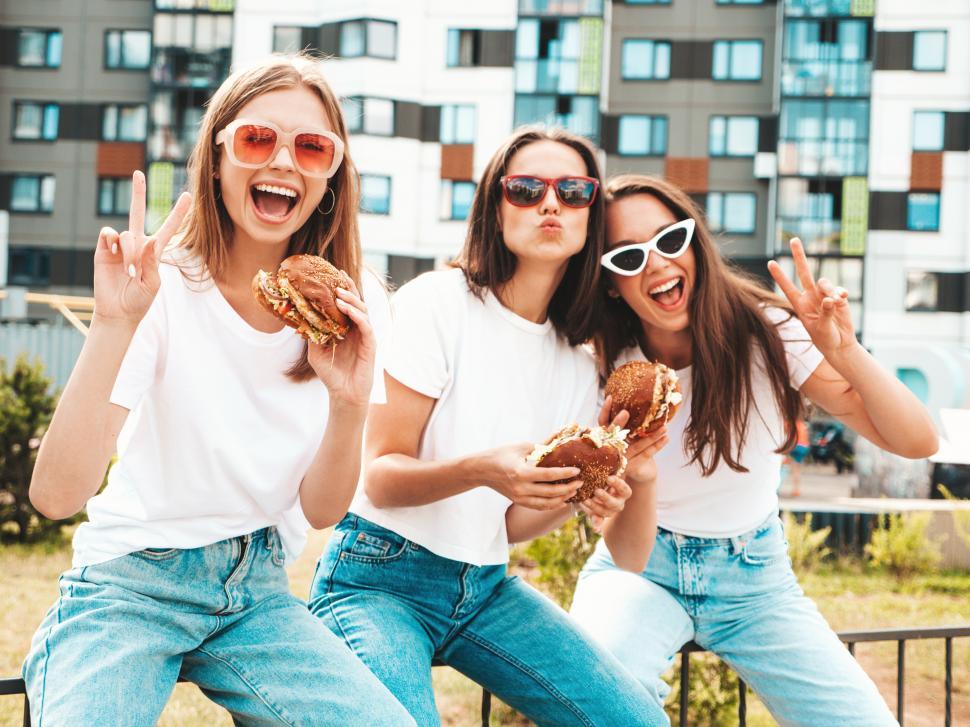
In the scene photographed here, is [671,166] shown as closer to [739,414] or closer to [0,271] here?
[0,271]

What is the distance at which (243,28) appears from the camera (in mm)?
31094

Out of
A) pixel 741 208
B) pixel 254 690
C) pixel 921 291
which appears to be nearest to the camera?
pixel 254 690

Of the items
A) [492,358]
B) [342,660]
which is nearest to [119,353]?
[342,660]

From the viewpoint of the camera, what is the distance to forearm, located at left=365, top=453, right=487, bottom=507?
2.69 meters

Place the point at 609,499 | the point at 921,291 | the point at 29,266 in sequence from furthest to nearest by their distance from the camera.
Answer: the point at 29,266, the point at 921,291, the point at 609,499

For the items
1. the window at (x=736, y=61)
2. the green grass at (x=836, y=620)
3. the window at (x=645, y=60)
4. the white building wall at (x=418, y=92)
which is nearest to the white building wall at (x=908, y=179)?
the window at (x=736, y=61)

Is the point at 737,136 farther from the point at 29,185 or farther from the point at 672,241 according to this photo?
the point at 672,241

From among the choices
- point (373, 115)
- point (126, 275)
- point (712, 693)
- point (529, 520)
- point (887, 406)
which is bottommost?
point (712, 693)

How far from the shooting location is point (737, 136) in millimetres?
31219

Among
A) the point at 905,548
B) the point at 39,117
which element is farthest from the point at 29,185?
the point at 905,548

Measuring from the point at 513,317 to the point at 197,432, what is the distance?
1104 mm

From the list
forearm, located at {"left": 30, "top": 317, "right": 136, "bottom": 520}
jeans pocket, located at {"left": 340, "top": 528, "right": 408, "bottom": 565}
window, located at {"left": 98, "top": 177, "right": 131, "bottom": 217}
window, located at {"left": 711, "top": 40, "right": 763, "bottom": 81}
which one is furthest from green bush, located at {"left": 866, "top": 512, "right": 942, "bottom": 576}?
window, located at {"left": 98, "top": 177, "right": 131, "bottom": 217}

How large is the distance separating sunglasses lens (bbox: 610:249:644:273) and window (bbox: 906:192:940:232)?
2965 cm

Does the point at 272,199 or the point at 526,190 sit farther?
the point at 526,190
